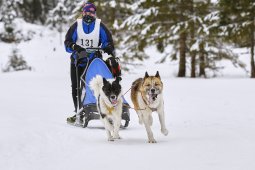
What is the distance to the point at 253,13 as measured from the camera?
20984 millimetres

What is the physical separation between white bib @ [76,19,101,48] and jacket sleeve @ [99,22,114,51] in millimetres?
90

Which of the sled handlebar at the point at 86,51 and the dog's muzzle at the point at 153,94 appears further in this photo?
the sled handlebar at the point at 86,51

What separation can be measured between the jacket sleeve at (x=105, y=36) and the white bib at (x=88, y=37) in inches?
3.5

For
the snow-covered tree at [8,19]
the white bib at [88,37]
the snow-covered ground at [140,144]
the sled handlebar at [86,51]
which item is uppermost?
the snow-covered tree at [8,19]

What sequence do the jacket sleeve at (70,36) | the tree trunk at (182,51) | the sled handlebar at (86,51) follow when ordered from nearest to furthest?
the sled handlebar at (86,51)
the jacket sleeve at (70,36)
the tree trunk at (182,51)

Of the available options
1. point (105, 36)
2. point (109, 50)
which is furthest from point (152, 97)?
point (105, 36)

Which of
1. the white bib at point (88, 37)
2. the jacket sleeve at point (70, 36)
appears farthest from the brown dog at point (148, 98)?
the jacket sleeve at point (70, 36)

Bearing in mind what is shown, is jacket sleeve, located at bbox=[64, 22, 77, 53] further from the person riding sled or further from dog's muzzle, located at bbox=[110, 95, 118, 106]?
dog's muzzle, located at bbox=[110, 95, 118, 106]

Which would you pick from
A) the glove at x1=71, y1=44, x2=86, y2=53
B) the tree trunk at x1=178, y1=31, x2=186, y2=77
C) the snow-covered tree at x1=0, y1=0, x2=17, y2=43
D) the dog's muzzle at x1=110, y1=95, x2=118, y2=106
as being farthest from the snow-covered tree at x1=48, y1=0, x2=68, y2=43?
the dog's muzzle at x1=110, y1=95, x2=118, y2=106

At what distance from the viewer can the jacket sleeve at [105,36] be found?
8.32 metres

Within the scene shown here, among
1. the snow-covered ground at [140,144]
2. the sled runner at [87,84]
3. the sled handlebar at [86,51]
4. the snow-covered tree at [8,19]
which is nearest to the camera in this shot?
the snow-covered ground at [140,144]

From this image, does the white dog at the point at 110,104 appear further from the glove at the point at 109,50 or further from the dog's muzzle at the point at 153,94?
the glove at the point at 109,50

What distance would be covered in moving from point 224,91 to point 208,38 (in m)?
8.35

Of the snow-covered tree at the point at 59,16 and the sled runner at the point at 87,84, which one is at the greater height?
the snow-covered tree at the point at 59,16
